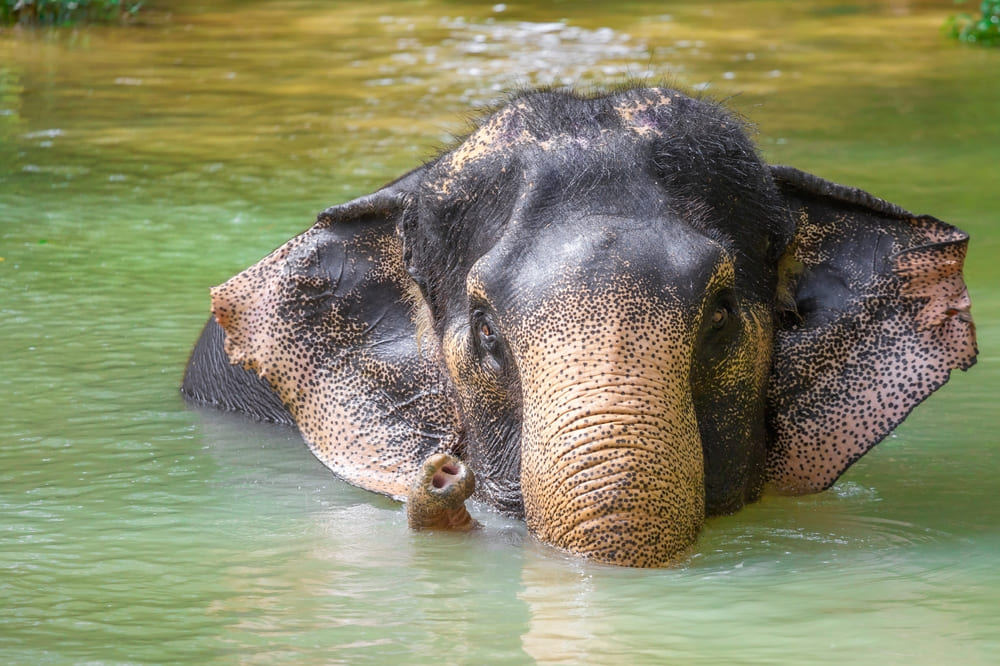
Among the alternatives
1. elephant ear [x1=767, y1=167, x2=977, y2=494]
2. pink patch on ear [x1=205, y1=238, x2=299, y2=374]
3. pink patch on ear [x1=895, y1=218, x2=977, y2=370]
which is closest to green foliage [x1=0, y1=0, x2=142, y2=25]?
pink patch on ear [x1=205, y1=238, x2=299, y2=374]

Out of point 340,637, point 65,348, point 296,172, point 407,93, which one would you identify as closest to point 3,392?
point 65,348

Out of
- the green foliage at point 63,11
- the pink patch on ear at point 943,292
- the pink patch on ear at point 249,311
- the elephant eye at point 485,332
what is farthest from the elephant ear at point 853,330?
the green foliage at point 63,11

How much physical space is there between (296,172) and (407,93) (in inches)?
128

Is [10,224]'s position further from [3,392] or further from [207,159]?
[3,392]

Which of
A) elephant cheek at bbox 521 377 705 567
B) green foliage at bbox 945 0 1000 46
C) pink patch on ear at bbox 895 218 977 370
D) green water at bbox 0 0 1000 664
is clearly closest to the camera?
green water at bbox 0 0 1000 664

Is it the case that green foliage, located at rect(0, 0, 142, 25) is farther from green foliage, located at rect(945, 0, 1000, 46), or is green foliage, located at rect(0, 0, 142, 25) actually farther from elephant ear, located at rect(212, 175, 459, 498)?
elephant ear, located at rect(212, 175, 459, 498)

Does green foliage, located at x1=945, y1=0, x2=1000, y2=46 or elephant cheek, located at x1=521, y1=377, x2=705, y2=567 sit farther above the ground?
green foliage, located at x1=945, y1=0, x2=1000, y2=46

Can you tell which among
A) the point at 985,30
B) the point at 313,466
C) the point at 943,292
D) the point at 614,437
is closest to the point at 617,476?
the point at 614,437

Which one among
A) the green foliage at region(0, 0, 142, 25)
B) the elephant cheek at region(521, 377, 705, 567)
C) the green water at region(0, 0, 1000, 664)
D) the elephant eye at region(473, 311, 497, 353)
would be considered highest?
the green foliage at region(0, 0, 142, 25)

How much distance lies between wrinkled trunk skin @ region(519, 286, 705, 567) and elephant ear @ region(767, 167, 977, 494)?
1.01m

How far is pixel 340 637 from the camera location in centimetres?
399

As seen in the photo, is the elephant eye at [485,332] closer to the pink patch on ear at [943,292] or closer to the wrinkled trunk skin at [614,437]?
the wrinkled trunk skin at [614,437]

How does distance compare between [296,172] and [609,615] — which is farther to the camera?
[296,172]

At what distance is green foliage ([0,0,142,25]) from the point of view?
1811 cm
